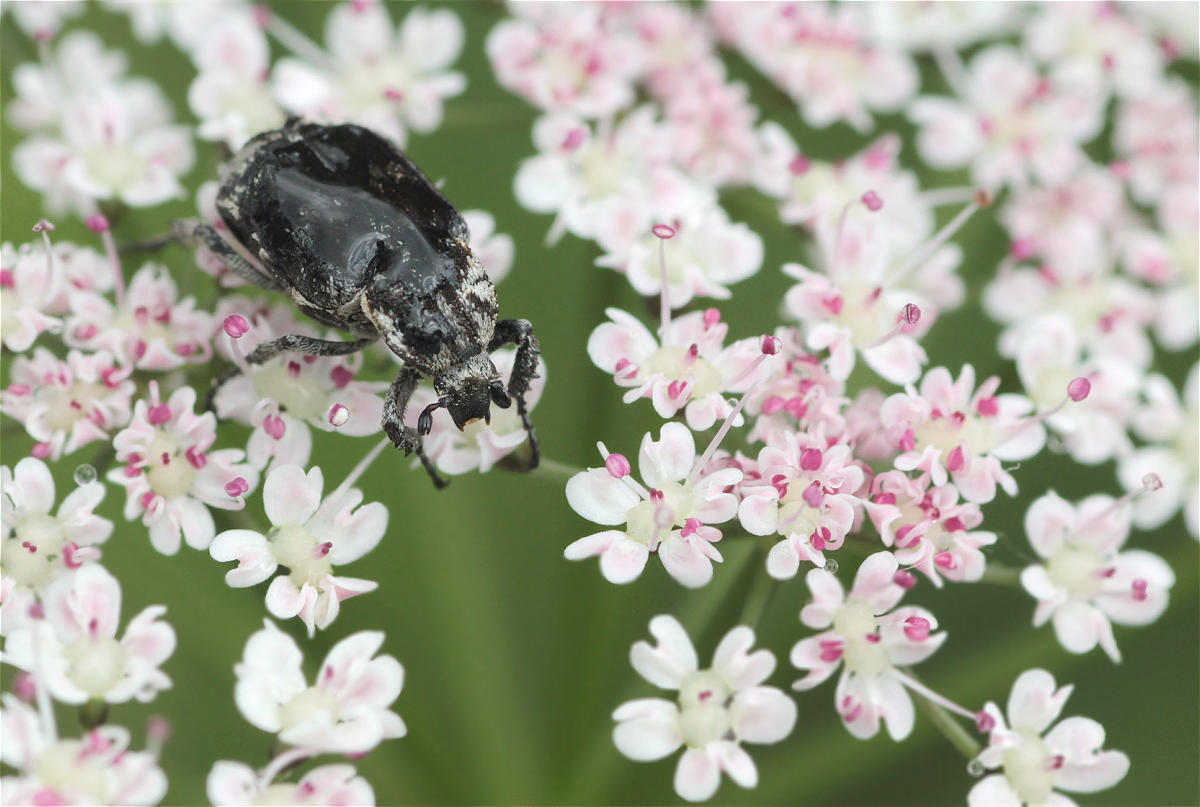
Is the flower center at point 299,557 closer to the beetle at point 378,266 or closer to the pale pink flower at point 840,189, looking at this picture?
the beetle at point 378,266

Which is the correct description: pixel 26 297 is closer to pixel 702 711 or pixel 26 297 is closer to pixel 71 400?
pixel 71 400

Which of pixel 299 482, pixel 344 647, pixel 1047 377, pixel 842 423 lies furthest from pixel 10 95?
pixel 1047 377

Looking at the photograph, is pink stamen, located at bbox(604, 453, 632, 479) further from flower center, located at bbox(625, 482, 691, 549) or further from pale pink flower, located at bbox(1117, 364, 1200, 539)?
pale pink flower, located at bbox(1117, 364, 1200, 539)

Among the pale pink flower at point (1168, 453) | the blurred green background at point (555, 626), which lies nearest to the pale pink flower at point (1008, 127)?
the blurred green background at point (555, 626)

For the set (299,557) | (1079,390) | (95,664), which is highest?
(1079,390)

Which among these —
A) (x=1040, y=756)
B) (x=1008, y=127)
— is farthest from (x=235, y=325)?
(x=1008, y=127)

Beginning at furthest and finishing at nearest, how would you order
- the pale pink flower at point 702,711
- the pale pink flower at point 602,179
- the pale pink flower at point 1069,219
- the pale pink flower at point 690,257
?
the pale pink flower at point 1069,219 < the pale pink flower at point 602,179 < the pale pink flower at point 690,257 < the pale pink flower at point 702,711

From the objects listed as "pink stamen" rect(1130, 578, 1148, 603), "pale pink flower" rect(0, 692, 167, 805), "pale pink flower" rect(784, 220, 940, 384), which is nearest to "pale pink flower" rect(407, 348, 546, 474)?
"pale pink flower" rect(784, 220, 940, 384)
